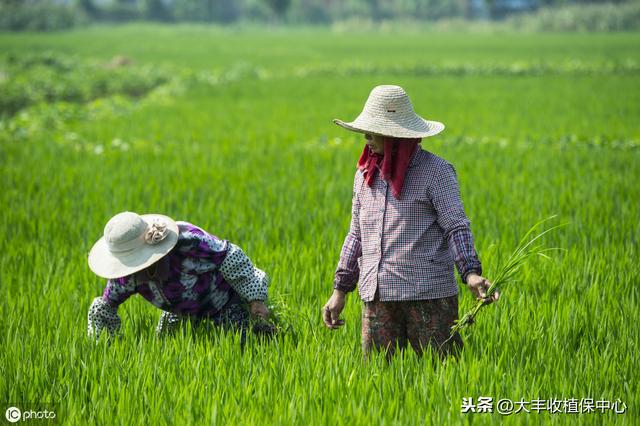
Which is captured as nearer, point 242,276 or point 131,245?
point 131,245

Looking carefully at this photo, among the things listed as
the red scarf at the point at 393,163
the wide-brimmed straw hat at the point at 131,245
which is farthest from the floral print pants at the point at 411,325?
the wide-brimmed straw hat at the point at 131,245

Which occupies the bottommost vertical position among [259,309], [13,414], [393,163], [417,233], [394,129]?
[13,414]

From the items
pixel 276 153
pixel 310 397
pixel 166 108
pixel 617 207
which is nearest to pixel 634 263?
pixel 617 207

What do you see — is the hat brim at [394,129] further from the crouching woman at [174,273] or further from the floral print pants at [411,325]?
the crouching woman at [174,273]

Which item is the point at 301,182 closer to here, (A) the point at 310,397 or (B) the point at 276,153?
(B) the point at 276,153

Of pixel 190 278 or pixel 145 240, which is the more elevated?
pixel 145 240

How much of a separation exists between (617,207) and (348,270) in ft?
11.3

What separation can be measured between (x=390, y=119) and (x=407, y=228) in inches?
13.8

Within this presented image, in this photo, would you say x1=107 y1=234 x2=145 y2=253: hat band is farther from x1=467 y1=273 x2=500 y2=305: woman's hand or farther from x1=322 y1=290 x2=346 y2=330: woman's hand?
x1=467 y1=273 x2=500 y2=305: woman's hand

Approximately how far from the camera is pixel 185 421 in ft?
7.70

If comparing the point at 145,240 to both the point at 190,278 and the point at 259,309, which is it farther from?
the point at 259,309
